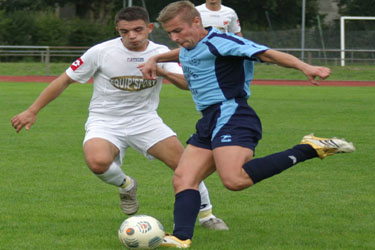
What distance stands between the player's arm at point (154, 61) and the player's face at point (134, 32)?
393 mm

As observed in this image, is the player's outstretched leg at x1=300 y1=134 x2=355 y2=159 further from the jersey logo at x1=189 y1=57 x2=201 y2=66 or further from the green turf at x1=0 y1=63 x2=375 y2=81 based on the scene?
the green turf at x1=0 y1=63 x2=375 y2=81

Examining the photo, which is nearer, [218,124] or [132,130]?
[218,124]

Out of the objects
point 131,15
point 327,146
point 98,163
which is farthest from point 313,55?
point 327,146

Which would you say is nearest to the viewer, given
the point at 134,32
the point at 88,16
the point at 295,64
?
the point at 295,64

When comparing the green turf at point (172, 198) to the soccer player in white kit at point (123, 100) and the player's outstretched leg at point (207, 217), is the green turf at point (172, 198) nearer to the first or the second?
the player's outstretched leg at point (207, 217)

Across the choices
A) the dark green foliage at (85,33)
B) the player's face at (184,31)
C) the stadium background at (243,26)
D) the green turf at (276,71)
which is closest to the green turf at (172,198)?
the player's face at (184,31)

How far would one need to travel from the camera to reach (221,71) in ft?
18.1

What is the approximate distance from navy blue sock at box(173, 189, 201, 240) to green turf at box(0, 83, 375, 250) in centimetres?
15

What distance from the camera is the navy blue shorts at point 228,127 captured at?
5.41m

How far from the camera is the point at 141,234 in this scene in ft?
16.9

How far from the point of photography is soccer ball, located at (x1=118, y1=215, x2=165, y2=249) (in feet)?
16.9

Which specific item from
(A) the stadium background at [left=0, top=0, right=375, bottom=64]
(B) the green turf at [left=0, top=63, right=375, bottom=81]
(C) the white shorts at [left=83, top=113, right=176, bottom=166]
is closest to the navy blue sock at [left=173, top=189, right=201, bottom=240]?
(C) the white shorts at [left=83, top=113, right=176, bottom=166]

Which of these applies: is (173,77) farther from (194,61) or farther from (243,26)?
(243,26)

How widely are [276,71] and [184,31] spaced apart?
25077 millimetres
